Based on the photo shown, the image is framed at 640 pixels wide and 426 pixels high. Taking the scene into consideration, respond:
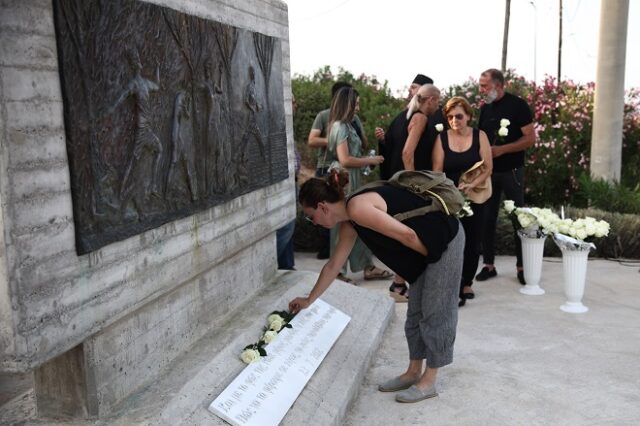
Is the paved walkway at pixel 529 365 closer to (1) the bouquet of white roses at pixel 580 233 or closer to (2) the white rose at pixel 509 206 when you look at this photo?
(1) the bouquet of white roses at pixel 580 233

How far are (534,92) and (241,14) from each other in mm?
9146

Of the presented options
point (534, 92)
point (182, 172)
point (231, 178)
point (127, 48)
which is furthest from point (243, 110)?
point (534, 92)

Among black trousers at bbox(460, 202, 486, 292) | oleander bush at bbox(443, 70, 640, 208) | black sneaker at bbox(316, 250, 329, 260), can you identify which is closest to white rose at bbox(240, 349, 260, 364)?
black trousers at bbox(460, 202, 486, 292)

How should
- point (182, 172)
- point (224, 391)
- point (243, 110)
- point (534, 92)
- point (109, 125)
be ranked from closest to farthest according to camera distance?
point (109, 125), point (224, 391), point (182, 172), point (243, 110), point (534, 92)

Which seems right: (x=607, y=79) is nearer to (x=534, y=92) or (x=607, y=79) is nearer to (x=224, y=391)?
(x=534, y=92)

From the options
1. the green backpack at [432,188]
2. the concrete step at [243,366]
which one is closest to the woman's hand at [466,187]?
the concrete step at [243,366]

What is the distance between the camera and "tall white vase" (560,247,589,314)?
5.76 m

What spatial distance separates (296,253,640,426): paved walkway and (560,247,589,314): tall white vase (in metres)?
0.11

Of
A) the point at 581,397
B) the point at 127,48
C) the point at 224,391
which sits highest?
the point at 127,48

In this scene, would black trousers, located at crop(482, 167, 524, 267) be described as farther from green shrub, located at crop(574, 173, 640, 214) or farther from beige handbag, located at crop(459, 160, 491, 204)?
green shrub, located at crop(574, 173, 640, 214)

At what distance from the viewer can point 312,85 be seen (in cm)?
1509

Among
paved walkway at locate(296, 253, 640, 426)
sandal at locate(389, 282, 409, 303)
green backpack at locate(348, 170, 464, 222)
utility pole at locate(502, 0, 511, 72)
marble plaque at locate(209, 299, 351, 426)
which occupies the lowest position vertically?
paved walkway at locate(296, 253, 640, 426)

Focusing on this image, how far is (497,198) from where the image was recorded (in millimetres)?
6801

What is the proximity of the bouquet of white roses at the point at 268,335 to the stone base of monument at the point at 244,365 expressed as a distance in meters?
0.05
